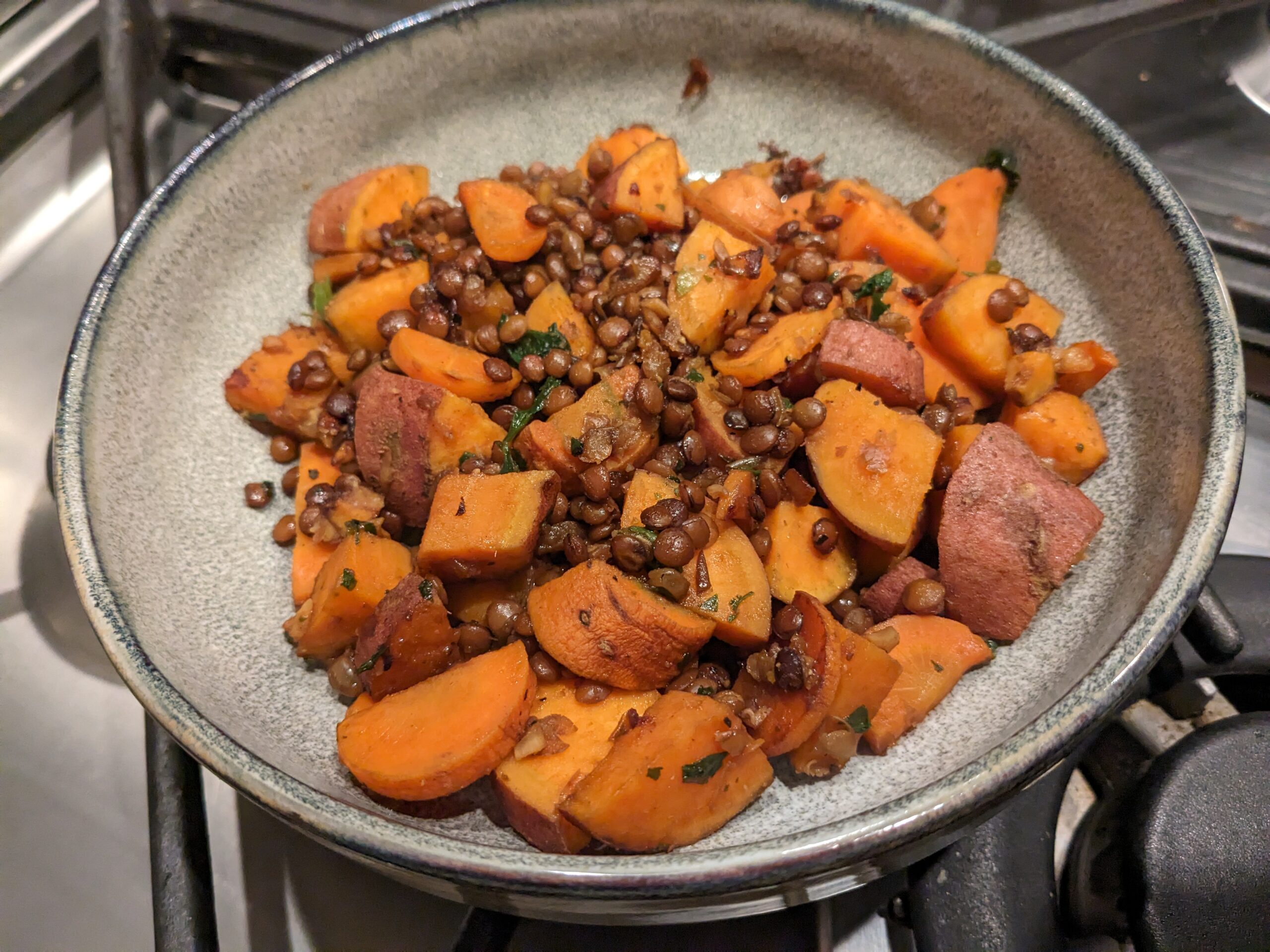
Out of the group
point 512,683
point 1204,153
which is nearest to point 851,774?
point 512,683

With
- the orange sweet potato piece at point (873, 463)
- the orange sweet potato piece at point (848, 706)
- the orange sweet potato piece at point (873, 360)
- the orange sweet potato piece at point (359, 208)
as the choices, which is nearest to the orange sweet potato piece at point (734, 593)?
the orange sweet potato piece at point (848, 706)

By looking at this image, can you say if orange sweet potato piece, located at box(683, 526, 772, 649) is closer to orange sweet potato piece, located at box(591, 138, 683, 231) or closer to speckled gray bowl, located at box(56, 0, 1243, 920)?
speckled gray bowl, located at box(56, 0, 1243, 920)

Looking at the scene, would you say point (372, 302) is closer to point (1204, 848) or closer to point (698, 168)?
point (698, 168)

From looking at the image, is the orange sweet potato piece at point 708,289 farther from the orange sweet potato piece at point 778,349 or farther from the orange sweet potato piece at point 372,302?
the orange sweet potato piece at point 372,302

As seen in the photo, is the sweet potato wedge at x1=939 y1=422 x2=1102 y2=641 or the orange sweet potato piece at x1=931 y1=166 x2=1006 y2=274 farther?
the orange sweet potato piece at x1=931 y1=166 x2=1006 y2=274

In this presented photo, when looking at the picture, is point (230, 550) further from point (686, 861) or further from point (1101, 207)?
point (1101, 207)

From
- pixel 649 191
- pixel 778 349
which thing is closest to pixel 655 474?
pixel 778 349

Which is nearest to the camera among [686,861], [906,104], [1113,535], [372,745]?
[686,861]

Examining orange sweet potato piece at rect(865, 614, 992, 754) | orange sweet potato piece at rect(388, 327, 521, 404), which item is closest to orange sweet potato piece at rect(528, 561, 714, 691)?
orange sweet potato piece at rect(865, 614, 992, 754)
